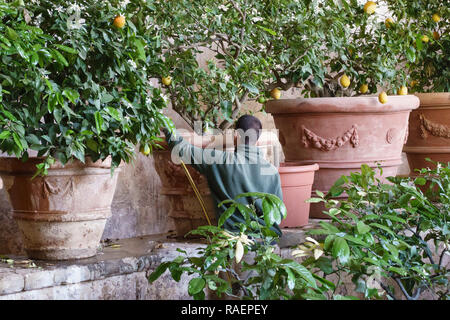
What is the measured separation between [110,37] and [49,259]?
102 cm

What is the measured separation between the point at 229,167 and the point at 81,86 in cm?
89

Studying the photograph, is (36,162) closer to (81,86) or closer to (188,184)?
(81,86)

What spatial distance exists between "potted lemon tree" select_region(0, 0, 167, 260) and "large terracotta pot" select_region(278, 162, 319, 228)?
3.38 ft

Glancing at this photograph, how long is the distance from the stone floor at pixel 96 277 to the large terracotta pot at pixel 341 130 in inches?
30.6

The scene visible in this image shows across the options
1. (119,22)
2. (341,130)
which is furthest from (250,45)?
(119,22)

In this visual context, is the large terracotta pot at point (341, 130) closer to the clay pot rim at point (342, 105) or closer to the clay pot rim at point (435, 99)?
the clay pot rim at point (342, 105)

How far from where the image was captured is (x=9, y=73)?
9.20ft

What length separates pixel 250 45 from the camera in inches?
151

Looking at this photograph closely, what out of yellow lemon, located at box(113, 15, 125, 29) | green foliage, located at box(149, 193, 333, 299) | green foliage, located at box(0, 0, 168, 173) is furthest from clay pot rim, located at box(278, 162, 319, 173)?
green foliage, located at box(149, 193, 333, 299)

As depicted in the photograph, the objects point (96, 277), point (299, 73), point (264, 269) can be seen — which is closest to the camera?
point (264, 269)

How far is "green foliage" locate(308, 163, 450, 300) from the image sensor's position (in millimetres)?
2133
